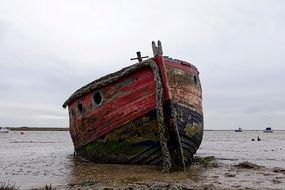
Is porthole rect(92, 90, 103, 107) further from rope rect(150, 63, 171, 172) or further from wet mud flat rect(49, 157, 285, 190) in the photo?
rope rect(150, 63, 171, 172)

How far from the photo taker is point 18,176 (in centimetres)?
1012

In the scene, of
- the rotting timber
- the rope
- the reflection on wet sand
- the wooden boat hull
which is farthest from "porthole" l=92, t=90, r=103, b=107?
the rope

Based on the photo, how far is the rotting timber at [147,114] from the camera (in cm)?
985

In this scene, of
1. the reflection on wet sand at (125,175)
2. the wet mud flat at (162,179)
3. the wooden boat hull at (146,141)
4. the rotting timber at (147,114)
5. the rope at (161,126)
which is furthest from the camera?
the wooden boat hull at (146,141)

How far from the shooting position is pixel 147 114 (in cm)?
1005

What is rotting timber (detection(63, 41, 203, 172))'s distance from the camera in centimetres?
985

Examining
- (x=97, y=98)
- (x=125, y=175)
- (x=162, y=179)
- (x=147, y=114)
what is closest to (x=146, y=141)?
(x=147, y=114)

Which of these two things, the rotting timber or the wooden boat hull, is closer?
the rotting timber

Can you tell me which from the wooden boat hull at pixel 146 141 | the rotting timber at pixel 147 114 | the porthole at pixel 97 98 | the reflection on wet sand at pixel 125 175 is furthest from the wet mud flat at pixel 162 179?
the porthole at pixel 97 98

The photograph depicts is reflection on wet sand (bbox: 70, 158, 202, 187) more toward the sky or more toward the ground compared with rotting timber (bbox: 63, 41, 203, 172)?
more toward the ground

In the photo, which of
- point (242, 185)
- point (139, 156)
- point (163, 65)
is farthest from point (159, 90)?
point (242, 185)

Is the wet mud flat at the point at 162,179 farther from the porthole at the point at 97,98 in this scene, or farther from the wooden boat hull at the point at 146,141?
the porthole at the point at 97,98

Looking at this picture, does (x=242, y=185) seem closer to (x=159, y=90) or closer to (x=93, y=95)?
(x=159, y=90)

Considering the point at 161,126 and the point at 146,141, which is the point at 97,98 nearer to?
the point at 146,141
